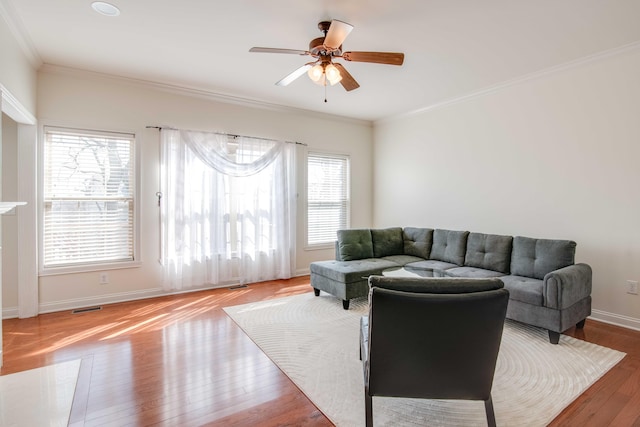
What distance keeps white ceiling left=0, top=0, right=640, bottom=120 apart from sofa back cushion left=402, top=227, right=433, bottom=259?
6.93ft

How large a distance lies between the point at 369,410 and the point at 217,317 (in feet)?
7.71

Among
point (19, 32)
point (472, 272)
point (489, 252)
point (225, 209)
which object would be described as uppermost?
point (19, 32)

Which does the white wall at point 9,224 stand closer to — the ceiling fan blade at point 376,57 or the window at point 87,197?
the window at point 87,197

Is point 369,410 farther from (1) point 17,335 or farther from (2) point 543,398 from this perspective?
(1) point 17,335

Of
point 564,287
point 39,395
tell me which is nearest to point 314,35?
point 564,287

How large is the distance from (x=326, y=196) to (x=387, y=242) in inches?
58.8

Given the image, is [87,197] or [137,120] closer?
[87,197]

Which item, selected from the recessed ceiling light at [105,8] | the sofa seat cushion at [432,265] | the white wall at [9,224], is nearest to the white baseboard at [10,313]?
the white wall at [9,224]

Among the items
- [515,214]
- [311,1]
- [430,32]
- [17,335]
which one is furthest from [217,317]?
[515,214]

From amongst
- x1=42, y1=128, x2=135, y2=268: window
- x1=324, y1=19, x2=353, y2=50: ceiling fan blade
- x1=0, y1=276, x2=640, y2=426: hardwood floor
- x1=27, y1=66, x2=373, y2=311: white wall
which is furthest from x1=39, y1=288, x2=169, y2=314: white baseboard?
x1=324, y1=19, x2=353, y2=50: ceiling fan blade

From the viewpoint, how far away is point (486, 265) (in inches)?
157

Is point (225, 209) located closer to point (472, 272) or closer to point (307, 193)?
point (307, 193)

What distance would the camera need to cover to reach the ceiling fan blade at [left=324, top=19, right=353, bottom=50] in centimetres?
231

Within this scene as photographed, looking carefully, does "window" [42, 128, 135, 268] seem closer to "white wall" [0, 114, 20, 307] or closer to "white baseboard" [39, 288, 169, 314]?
"white wall" [0, 114, 20, 307]
